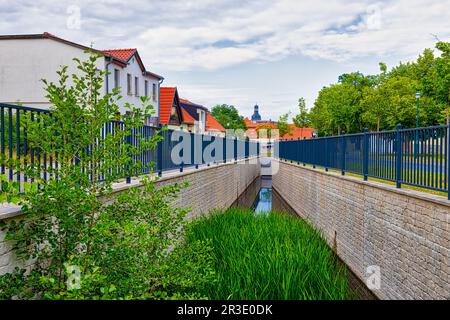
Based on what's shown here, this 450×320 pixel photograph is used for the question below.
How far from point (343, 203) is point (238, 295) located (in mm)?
6444

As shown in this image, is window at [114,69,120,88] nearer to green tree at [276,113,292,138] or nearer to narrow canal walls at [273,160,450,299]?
narrow canal walls at [273,160,450,299]

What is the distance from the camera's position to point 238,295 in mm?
6785

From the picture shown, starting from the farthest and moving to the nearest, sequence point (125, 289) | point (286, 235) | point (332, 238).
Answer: point (332, 238) → point (286, 235) → point (125, 289)

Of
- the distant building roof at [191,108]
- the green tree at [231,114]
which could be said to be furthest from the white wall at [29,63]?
the green tree at [231,114]

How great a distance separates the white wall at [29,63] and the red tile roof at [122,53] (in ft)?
17.3

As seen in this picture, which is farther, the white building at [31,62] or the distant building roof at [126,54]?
the distant building roof at [126,54]

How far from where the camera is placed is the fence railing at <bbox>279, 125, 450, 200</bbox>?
276 inches

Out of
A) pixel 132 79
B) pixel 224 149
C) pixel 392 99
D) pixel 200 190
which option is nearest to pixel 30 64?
pixel 132 79

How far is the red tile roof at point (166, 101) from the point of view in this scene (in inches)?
1854

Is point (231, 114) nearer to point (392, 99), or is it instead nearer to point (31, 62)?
point (392, 99)

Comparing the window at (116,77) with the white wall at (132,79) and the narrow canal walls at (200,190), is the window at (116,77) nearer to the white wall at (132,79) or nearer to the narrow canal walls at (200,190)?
the white wall at (132,79)

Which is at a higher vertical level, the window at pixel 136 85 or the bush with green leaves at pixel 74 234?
the window at pixel 136 85
